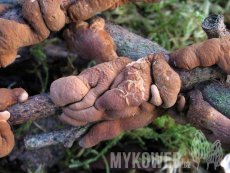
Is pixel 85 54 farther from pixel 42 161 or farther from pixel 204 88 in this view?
pixel 42 161

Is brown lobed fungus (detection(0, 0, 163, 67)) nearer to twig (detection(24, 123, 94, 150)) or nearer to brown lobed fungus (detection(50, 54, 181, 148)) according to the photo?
brown lobed fungus (detection(50, 54, 181, 148))

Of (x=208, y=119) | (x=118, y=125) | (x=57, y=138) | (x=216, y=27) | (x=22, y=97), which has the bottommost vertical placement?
(x=57, y=138)

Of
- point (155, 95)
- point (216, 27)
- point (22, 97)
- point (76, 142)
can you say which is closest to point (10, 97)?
point (22, 97)

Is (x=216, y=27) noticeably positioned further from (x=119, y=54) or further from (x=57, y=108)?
(x=57, y=108)

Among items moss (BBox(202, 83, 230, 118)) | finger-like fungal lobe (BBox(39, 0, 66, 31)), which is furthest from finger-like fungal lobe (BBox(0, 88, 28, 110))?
moss (BBox(202, 83, 230, 118))

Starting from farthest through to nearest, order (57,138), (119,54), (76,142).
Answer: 1. (76,142)
2. (119,54)
3. (57,138)

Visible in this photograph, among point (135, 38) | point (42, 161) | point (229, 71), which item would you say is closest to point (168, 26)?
point (135, 38)
